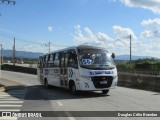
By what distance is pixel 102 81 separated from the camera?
1919 cm

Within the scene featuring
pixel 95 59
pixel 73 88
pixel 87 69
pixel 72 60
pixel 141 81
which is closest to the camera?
pixel 87 69

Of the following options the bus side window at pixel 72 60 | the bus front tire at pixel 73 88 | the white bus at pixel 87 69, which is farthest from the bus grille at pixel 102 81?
the bus front tire at pixel 73 88

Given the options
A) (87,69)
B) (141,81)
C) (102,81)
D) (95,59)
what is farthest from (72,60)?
(141,81)

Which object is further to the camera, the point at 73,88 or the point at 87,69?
the point at 73,88

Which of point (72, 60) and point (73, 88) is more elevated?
point (72, 60)

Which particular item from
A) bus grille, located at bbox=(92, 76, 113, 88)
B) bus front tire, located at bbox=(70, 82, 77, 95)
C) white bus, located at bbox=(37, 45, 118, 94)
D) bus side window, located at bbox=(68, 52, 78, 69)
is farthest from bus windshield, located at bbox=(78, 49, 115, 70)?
bus front tire, located at bbox=(70, 82, 77, 95)

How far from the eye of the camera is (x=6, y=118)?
39.1 feet

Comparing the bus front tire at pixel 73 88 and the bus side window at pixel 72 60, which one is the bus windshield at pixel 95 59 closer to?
the bus side window at pixel 72 60

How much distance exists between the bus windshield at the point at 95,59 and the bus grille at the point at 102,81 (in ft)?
1.71

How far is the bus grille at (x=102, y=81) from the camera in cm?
1908

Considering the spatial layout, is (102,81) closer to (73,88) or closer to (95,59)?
(95,59)

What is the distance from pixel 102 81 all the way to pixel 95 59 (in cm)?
128

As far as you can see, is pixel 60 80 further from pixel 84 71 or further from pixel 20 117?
pixel 20 117

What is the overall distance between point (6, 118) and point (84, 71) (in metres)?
7.81
